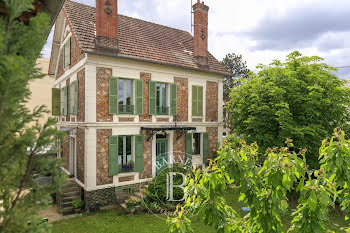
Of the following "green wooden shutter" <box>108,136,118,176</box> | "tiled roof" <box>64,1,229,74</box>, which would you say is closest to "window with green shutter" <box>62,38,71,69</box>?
"tiled roof" <box>64,1,229,74</box>

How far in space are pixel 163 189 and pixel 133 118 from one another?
400 cm

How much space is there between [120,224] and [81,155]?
4.32 metres

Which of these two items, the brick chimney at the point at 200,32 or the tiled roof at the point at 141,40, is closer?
the tiled roof at the point at 141,40

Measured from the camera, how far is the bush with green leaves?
2914 mm

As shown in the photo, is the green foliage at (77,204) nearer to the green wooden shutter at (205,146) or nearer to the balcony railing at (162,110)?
the balcony railing at (162,110)

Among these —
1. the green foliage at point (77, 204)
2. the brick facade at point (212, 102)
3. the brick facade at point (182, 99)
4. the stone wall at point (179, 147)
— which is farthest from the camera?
the brick facade at point (212, 102)

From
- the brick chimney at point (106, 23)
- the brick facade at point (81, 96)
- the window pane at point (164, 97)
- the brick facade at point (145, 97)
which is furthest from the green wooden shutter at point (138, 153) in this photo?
the brick chimney at point (106, 23)

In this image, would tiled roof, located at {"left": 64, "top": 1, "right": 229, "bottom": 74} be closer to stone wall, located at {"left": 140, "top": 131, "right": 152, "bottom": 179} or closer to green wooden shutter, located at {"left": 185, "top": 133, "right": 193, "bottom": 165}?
green wooden shutter, located at {"left": 185, "top": 133, "right": 193, "bottom": 165}

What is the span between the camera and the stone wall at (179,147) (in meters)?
13.2

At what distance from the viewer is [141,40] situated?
43.7 ft

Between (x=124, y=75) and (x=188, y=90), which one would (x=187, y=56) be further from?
(x=124, y=75)

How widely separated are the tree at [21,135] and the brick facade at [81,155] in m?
9.97

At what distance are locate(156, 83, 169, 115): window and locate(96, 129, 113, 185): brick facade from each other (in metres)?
3.22

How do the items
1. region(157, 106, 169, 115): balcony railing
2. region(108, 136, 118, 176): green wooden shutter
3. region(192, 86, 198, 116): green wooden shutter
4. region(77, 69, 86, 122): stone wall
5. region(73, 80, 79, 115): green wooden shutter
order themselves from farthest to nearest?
region(192, 86, 198, 116): green wooden shutter, region(157, 106, 169, 115): balcony railing, region(73, 80, 79, 115): green wooden shutter, region(77, 69, 86, 122): stone wall, region(108, 136, 118, 176): green wooden shutter
